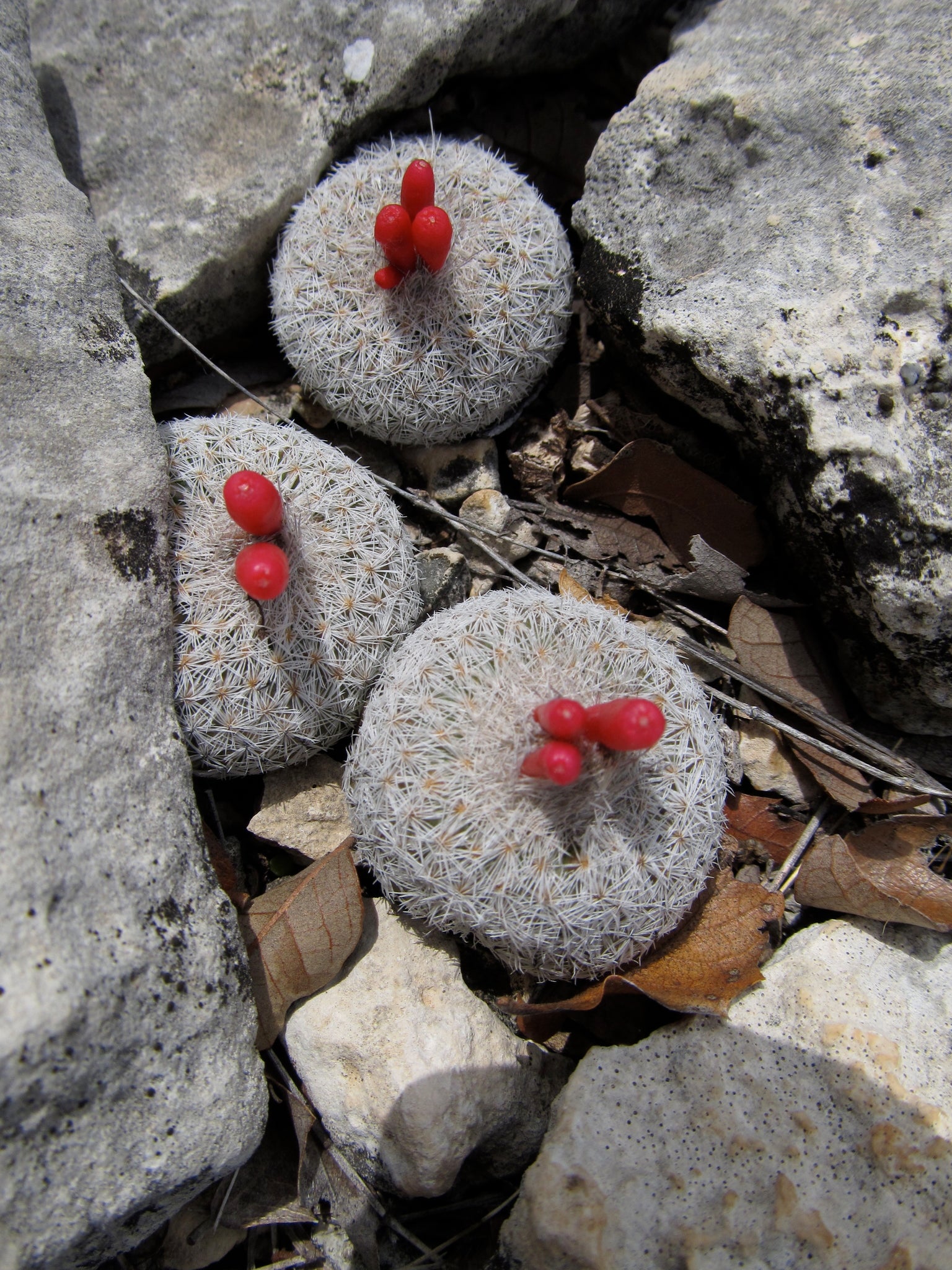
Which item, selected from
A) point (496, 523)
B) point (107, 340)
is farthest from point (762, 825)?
point (107, 340)

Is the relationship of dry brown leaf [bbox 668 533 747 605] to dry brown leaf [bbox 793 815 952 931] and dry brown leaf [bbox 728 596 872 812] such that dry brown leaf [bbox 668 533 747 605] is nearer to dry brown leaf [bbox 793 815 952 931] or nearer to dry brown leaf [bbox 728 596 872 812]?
dry brown leaf [bbox 728 596 872 812]

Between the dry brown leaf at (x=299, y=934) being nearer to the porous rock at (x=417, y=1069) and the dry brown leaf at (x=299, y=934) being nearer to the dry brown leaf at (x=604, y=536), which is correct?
the porous rock at (x=417, y=1069)

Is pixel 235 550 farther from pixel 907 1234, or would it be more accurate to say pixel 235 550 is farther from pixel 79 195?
pixel 907 1234

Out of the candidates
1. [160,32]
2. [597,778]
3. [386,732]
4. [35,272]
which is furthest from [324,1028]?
[160,32]

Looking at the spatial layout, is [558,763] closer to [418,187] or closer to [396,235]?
[396,235]

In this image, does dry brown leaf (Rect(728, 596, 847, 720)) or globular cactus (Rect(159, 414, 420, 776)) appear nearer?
globular cactus (Rect(159, 414, 420, 776))

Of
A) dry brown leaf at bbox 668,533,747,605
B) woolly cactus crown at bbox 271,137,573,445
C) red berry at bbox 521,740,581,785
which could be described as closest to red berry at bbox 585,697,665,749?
red berry at bbox 521,740,581,785

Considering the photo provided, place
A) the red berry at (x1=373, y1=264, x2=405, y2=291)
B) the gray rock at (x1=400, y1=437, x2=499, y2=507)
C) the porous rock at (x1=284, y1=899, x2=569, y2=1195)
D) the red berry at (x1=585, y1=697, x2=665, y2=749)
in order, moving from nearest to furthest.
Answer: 1. the red berry at (x1=585, y1=697, x2=665, y2=749)
2. the porous rock at (x1=284, y1=899, x2=569, y2=1195)
3. the red berry at (x1=373, y1=264, x2=405, y2=291)
4. the gray rock at (x1=400, y1=437, x2=499, y2=507)
